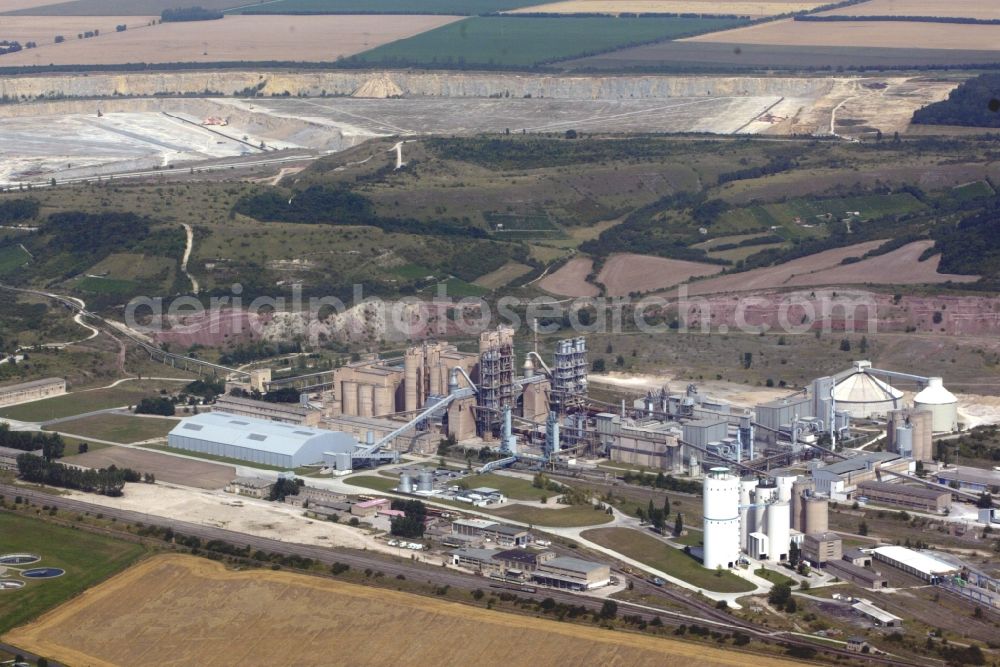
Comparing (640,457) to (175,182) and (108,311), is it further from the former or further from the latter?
(175,182)

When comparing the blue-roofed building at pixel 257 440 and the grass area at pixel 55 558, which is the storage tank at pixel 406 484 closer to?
the blue-roofed building at pixel 257 440

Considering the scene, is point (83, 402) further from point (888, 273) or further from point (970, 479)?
point (888, 273)

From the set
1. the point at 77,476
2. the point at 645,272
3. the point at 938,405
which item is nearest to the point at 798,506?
the point at 938,405

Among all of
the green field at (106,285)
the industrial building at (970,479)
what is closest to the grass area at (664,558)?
the industrial building at (970,479)

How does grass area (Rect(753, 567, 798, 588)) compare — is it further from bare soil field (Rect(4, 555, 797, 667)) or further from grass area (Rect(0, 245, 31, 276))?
grass area (Rect(0, 245, 31, 276))

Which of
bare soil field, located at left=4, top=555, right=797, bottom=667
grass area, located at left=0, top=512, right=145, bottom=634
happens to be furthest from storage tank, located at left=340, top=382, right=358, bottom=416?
bare soil field, located at left=4, top=555, right=797, bottom=667

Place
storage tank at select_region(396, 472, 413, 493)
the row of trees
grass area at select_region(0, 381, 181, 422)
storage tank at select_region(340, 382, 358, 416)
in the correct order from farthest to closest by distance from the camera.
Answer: grass area at select_region(0, 381, 181, 422), storage tank at select_region(340, 382, 358, 416), the row of trees, storage tank at select_region(396, 472, 413, 493)

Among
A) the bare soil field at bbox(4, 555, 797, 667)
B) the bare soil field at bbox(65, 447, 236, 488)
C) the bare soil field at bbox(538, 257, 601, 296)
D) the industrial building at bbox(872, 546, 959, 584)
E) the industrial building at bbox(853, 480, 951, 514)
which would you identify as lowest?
the bare soil field at bbox(4, 555, 797, 667)
